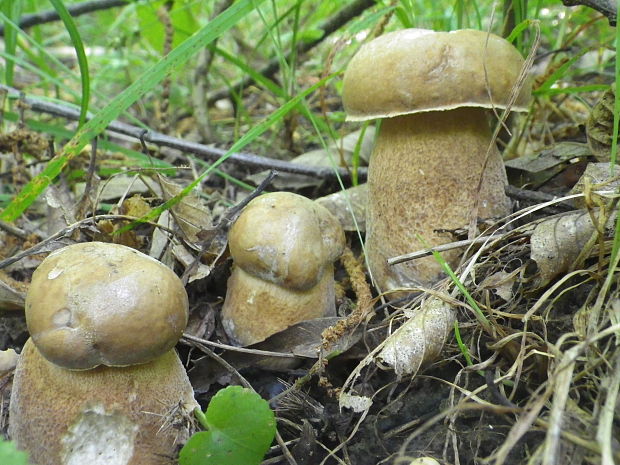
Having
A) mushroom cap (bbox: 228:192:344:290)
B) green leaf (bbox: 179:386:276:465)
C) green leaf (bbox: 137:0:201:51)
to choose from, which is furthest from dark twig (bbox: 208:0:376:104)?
green leaf (bbox: 179:386:276:465)

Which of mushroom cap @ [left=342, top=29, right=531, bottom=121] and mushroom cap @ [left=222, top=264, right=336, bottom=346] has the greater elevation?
mushroom cap @ [left=342, top=29, right=531, bottom=121]

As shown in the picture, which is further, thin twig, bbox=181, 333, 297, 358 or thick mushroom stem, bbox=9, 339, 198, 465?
thin twig, bbox=181, 333, 297, 358

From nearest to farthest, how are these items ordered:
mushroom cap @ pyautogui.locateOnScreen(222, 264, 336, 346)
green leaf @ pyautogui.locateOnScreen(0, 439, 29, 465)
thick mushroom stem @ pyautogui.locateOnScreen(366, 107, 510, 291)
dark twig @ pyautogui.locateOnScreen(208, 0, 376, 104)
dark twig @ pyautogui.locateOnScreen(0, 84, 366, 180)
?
green leaf @ pyautogui.locateOnScreen(0, 439, 29, 465) < mushroom cap @ pyautogui.locateOnScreen(222, 264, 336, 346) < thick mushroom stem @ pyautogui.locateOnScreen(366, 107, 510, 291) < dark twig @ pyautogui.locateOnScreen(0, 84, 366, 180) < dark twig @ pyautogui.locateOnScreen(208, 0, 376, 104)

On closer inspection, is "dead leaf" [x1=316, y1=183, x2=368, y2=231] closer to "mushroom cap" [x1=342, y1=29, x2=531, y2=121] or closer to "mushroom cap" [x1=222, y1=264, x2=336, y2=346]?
"mushroom cap" [x1=222, y1=264, x2=336, y2=346]

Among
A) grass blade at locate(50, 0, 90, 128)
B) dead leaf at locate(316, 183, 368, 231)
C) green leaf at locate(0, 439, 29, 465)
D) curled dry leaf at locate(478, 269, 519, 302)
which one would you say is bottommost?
dead leaf at locate(316, 183, 368, 231)

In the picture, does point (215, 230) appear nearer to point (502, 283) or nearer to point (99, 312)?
point (99, 312)

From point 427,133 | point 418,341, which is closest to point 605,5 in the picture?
point 427,133
